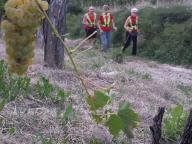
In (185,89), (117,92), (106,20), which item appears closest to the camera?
(117,92)

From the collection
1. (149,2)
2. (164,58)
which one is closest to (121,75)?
(164,58)

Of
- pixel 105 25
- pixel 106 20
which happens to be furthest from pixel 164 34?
pixel 106 20

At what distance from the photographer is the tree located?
697 centimetres

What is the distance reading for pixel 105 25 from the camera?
13.4 metres

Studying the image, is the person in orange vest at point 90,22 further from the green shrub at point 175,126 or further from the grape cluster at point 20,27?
the grape cluster at point 20,27

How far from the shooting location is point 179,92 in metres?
8.02

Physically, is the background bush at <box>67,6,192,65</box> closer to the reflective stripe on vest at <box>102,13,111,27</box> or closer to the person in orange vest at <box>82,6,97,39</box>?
the reflective stripe on vest at <box>102,13,111,27</box>

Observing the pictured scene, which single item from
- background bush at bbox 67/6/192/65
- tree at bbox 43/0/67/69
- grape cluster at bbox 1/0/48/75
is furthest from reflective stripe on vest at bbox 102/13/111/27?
grape cluster at bbox 1/0/48/75

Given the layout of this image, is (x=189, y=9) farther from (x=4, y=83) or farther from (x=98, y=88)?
(x=98, y=88)

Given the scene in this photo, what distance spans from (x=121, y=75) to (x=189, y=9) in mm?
9642

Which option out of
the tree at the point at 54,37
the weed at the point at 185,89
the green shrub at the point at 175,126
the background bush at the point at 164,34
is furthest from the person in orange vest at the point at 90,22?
the green shrub at the point at 175,126

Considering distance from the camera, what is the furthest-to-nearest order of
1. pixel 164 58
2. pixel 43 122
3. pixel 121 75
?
pixel 164 58
pixel 121 75
pixel 43 122

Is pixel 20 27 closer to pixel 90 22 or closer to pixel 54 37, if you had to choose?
pixel 54 37

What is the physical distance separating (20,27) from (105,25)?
12.5 meters
